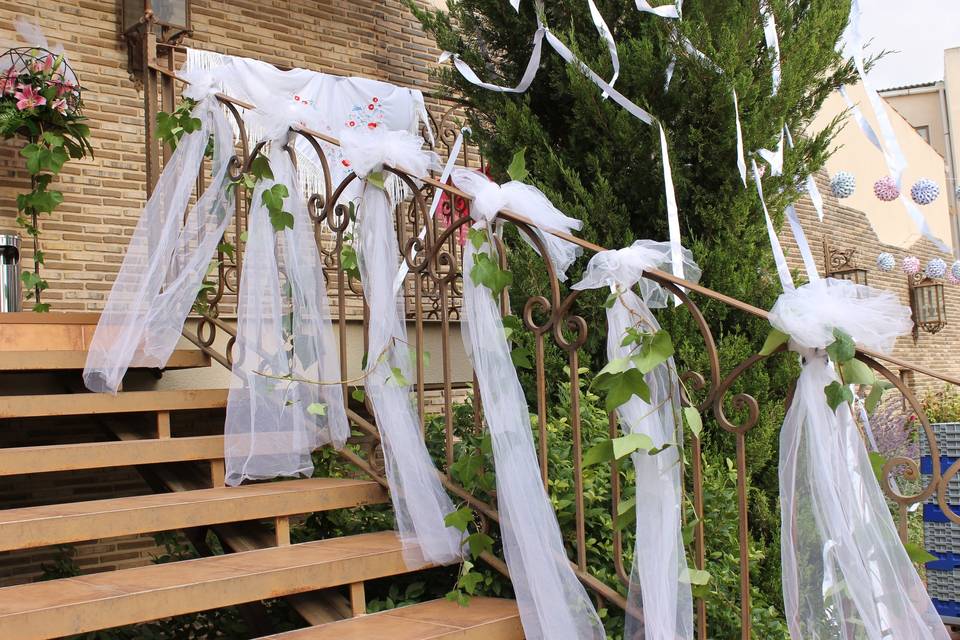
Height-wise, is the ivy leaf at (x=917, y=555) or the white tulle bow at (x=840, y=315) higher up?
the white tulle bow at (x=840, y=315)

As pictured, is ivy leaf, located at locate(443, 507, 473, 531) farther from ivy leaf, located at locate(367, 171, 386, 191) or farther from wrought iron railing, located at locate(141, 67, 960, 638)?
ivy leaf, located at locate(367, 171, 386, 191)

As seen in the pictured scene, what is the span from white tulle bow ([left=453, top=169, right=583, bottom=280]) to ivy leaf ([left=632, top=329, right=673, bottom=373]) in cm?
40

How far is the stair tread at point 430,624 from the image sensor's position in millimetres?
2391

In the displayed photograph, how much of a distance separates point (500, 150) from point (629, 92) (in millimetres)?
587

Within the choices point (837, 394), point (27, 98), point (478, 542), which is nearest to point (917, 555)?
point (837, 394)

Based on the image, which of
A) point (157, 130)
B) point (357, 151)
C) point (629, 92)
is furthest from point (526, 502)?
point (157, 130)

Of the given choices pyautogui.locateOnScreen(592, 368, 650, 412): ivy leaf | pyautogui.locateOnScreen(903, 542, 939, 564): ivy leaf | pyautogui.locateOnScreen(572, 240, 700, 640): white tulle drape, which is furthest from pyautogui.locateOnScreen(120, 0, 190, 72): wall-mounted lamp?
pyautogui.locateOnScreen(903, 542, 939, 564): ivy leaf

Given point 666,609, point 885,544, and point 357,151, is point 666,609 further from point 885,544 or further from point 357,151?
point 357,151

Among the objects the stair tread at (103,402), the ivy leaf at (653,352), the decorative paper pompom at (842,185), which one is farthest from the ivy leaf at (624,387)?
the decorative paper pompom at (842,185)

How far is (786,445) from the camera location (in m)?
2.15

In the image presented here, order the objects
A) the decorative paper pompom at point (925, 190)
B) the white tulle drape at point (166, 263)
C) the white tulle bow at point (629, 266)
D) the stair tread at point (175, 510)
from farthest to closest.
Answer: the decorative paper pompom at point (925, 190) < the white tulle drape at point (166, 263) < the stair tread at point (175, 510) < the white tulle bow at point (629, 266)

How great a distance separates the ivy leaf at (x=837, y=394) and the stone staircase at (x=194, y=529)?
1.03 m

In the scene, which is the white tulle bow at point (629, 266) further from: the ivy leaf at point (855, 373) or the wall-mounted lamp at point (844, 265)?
the wall-mounted lamp at point (844, 265)

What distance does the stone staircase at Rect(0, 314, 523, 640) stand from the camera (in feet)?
7.47
